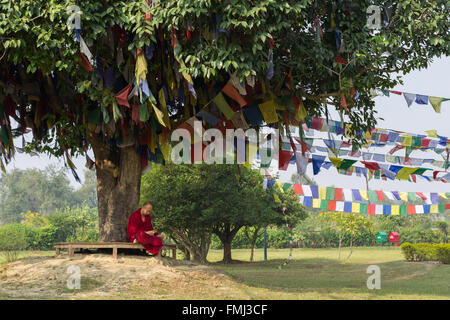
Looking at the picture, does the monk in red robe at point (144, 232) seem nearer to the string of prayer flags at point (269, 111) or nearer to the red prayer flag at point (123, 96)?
the red prayer flag at point (123, 96)

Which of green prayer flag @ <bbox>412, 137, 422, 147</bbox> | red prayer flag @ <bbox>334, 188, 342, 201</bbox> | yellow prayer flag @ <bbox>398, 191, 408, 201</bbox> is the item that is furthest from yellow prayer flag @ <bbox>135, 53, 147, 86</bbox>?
yellow prayer flag @ <bbox>398, 191, 408, 201</bbox>

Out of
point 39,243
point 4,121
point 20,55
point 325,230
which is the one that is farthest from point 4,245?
point 20,55

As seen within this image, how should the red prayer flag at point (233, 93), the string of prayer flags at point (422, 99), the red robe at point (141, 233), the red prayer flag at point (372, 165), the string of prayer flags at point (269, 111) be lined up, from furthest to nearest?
the red prayer flag at point (372, 165) < the string of prayer flags at point (422, 99) < the string of prayer flags at point (269, 111) < the red robe at point (141, 233) < the red prayer flag at point (233, 93)

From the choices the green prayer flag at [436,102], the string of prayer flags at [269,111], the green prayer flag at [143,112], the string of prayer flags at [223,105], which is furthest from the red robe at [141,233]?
the green prayer flag at [436,102]

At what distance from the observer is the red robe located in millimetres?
11836

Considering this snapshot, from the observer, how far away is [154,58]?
11.2 meters

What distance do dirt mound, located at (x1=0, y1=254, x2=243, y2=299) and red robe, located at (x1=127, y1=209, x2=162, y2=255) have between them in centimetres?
28

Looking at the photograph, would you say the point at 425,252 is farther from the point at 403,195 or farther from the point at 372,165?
the point at 372,165

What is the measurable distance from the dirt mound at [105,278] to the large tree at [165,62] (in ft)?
5.08

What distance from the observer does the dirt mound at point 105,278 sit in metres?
9.86

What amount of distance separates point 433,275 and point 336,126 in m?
6.56

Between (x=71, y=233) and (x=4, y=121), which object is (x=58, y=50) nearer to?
(x=4, y=121)

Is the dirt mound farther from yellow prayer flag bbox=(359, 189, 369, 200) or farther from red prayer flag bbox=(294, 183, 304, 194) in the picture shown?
yellow prayer flag bbox=(359, 189, 369, 200)

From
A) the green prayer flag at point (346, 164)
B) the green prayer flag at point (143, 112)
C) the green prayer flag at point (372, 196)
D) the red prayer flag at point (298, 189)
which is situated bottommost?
the green prayer flag at point (372, 196)
